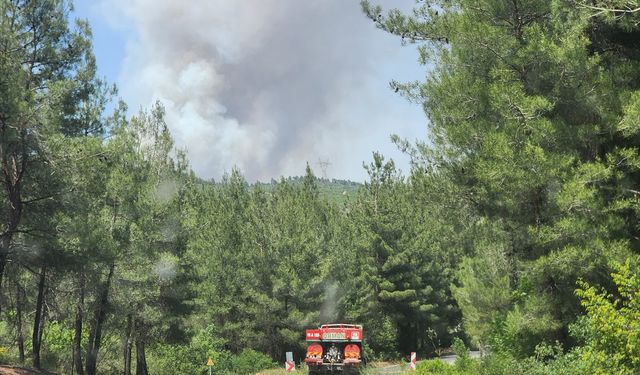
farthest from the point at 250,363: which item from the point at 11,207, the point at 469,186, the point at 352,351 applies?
the point at 469,186

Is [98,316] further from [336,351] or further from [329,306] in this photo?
[329,306]

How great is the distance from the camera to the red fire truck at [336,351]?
2133cm

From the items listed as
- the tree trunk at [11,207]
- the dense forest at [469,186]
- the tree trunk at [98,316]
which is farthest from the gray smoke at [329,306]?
the tree trunk at [11,207]

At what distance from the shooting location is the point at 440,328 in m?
43.8

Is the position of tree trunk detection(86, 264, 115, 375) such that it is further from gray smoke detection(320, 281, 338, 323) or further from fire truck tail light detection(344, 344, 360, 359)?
gray smoke detection(320, 281, 338, 323)

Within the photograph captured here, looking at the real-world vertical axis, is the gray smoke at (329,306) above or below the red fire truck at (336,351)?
above

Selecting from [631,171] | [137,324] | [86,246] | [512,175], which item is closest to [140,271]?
[137,324]

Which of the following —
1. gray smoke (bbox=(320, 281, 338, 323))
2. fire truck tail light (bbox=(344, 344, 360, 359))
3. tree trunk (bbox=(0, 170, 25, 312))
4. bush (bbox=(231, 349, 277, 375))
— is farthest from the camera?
gray smoke (bbox=(320, 281, 338, 323))

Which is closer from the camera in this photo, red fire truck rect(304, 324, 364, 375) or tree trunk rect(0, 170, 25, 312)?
tree trunk rect(0, 170, 25, 312)

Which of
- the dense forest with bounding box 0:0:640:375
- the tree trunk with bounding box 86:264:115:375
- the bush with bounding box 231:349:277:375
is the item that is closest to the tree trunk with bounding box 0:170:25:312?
the dense forest with bounding box 0:0:640:375

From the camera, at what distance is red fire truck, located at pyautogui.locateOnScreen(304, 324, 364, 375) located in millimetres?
21328

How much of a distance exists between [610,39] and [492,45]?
259 centimetres

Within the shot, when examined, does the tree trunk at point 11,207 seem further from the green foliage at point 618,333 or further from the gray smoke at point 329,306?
the gray smoke at point 329,306

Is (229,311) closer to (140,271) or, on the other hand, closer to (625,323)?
(140,271)
